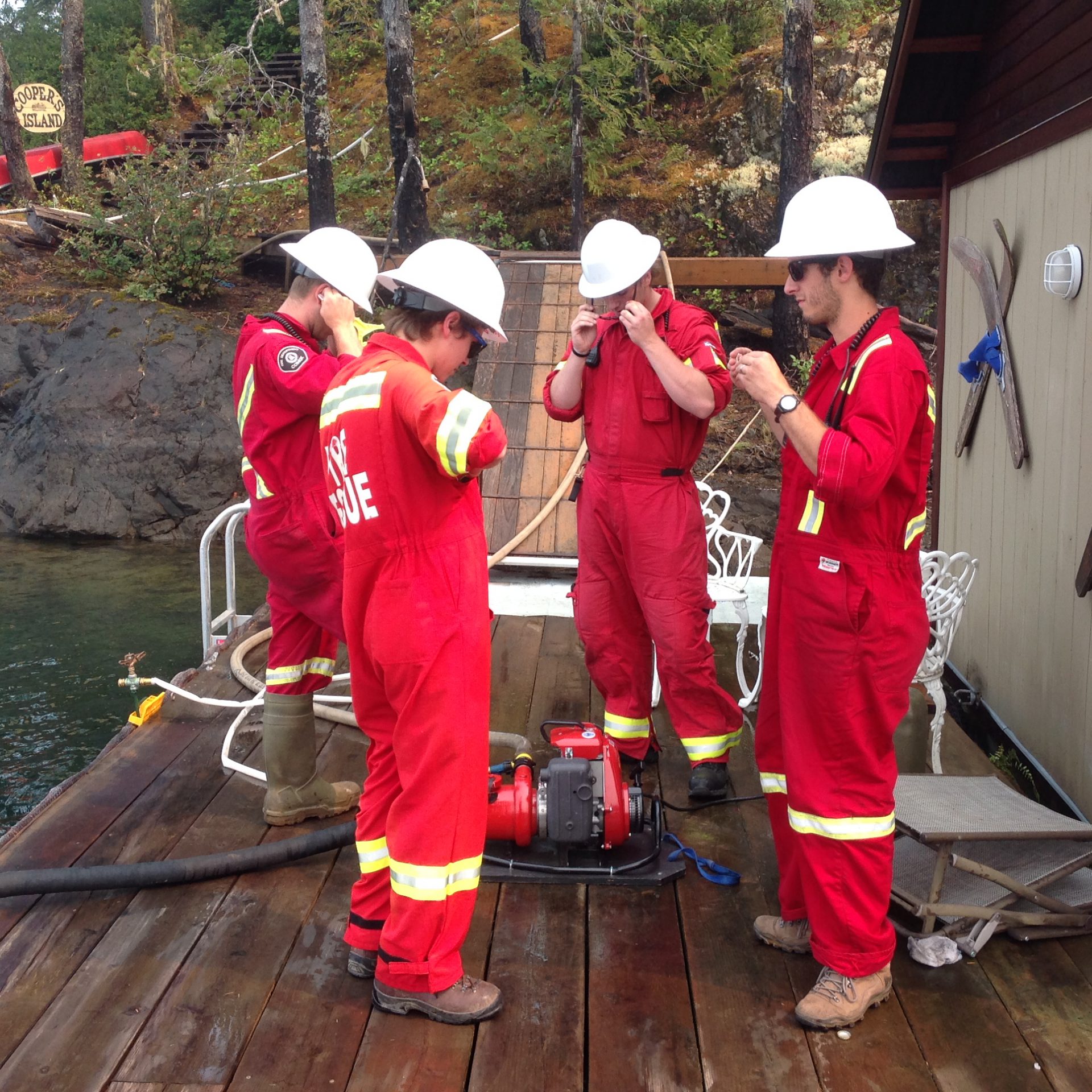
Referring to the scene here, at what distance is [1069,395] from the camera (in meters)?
4.07

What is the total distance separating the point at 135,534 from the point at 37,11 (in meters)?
20.1

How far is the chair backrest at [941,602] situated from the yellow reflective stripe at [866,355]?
70.9 inches

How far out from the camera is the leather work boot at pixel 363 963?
112 inches

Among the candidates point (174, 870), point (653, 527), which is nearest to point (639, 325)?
point (653, 527)

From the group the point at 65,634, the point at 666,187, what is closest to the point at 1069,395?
the point at 65,634

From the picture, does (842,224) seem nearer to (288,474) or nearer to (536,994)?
(288,474)

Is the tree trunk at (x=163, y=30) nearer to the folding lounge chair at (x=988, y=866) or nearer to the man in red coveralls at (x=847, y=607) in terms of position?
the man in red coveralls at (x=847, y=607)

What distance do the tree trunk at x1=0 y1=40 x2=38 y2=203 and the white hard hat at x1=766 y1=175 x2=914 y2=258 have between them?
671 inches

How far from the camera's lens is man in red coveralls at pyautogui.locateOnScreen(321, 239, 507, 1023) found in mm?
2471

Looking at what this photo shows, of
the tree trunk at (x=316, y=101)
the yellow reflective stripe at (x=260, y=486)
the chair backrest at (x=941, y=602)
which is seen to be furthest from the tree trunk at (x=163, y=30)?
the chair backrest at (x=941, y=602)

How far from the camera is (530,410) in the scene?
7434 millimetres

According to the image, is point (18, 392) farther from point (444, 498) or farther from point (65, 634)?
point (444, 498)

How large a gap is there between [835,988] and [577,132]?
13098 mm

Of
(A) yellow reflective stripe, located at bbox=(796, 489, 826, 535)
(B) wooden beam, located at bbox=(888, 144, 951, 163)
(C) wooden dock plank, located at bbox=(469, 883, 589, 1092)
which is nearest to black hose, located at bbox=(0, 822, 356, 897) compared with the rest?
(C) wooden dock plank, located at bbox=(469, 883, 589, 1092)
